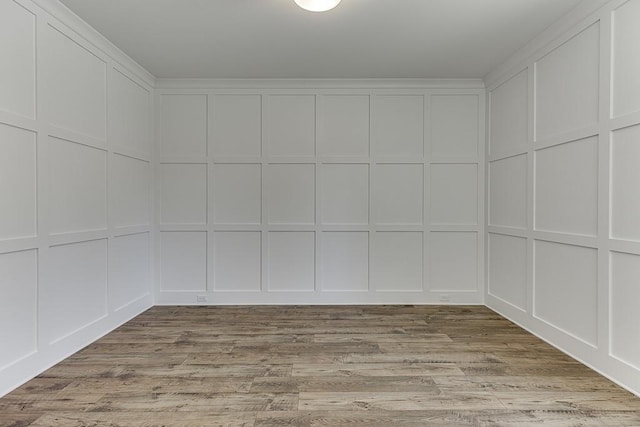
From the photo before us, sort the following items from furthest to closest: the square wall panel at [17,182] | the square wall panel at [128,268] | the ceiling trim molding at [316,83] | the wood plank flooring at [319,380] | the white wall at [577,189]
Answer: the ceiling trim molding at [316,83], the square wall panel at [128,268], the white wall at [577,189], the square wall panel at [17,182], the wood plank flooring at [319,380]

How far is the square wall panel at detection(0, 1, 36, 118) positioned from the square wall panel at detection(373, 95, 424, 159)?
9.68 feet

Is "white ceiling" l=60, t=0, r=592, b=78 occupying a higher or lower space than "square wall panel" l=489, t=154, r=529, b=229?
higher

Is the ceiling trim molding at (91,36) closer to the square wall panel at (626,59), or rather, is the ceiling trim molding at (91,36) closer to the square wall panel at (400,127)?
the square wall panel at (400,127)

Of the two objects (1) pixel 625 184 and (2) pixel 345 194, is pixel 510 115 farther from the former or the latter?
(2) pixel 345 194

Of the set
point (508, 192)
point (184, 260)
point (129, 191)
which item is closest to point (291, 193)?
point (184, 260)

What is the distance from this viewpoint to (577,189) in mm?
2502

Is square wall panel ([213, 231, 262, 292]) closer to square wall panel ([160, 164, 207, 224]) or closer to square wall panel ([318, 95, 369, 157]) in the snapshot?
square wall panel ([160, 164, 207, 224])

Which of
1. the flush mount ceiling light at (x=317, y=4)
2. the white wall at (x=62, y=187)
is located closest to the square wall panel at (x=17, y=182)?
the white wall at (x=62, y=187)

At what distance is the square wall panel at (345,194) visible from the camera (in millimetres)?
3848

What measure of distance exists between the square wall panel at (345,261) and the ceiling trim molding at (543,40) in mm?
2109

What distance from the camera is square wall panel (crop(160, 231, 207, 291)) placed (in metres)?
3.83

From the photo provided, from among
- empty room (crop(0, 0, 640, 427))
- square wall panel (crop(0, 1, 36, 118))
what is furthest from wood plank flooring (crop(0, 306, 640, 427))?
square wall panel (crop(0, 1, 36, 118))

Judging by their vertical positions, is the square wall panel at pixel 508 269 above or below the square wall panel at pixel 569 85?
below

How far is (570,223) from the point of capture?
257 cm
